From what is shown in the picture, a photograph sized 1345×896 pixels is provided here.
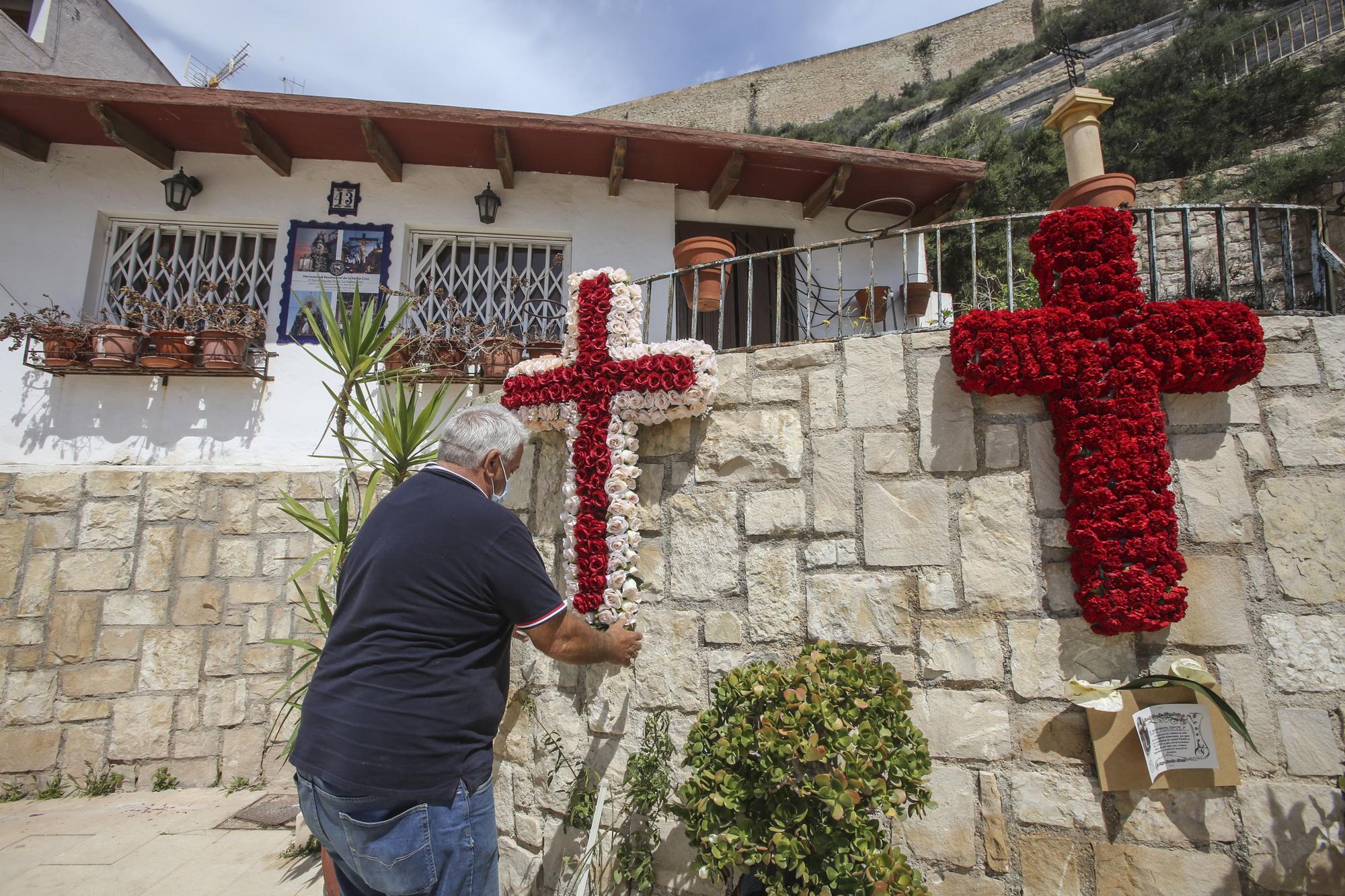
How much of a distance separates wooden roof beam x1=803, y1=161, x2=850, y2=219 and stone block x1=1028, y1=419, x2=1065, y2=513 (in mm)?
3164

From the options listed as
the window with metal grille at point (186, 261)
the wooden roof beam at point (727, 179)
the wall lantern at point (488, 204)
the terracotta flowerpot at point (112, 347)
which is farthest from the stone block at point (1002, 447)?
the terracotta flowerpot at point (112, 347)

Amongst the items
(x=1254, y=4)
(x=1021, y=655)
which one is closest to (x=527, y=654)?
(x=1021, y=655)

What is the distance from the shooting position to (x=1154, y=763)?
242 cm

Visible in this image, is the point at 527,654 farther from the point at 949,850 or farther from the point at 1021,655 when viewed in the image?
the point at 1021,655

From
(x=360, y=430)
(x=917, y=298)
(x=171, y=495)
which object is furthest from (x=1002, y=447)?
(x=171, y=495)

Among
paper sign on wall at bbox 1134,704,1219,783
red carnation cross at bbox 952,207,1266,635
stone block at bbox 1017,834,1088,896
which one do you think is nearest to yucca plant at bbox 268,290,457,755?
red carnation cross at bbox 952,207,1266,635

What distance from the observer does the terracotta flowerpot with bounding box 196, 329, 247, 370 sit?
4.88 metres

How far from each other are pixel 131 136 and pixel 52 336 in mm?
1623

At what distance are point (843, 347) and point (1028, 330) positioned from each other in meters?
0.75

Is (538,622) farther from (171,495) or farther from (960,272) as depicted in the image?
(960,272)

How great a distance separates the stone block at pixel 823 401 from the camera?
3.01m

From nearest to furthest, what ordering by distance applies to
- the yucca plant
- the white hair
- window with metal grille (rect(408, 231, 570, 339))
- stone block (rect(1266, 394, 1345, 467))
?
1. the white hair
2. stone block (rect(1266, 394, 1345, 467))
3. the yucca plant
4. window with metal grille (rect(408, 231, 570, 339))

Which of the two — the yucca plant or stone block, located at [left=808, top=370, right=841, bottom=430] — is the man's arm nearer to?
stone block, located at [left=808, top=370, right=841, bottom=430]

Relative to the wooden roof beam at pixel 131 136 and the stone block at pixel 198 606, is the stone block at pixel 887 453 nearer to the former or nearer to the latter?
the stone block at pixel 198 606
